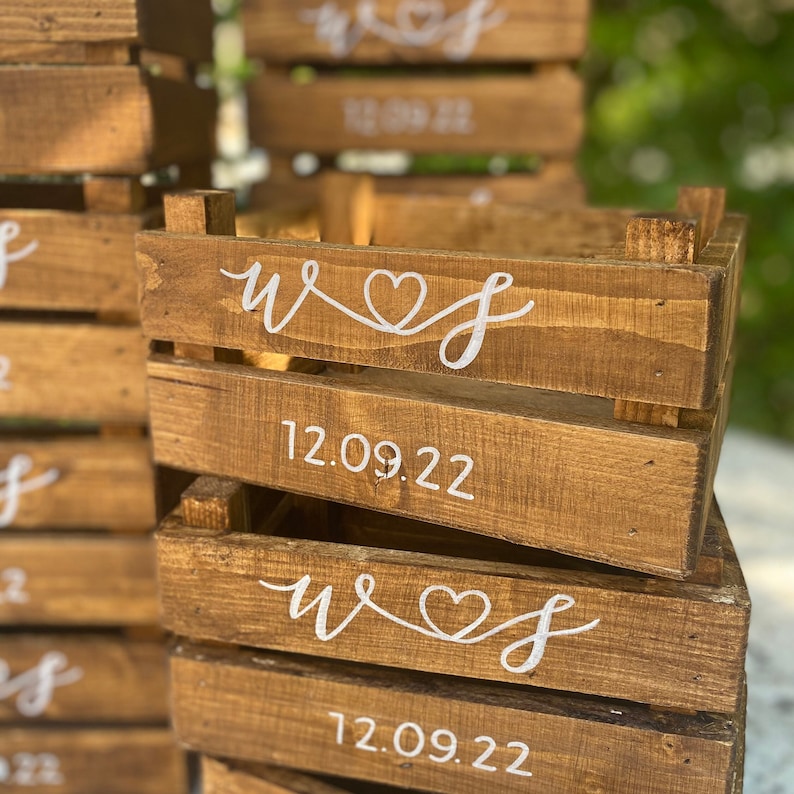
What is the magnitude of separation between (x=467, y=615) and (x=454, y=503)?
195 mm

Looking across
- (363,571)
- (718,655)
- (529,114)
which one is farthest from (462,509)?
(529,114)

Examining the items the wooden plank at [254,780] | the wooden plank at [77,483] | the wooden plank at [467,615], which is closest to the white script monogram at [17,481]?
the wooden plank at [77,483]

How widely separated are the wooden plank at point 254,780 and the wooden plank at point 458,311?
0.82 m

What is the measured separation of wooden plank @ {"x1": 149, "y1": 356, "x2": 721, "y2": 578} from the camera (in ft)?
4.30

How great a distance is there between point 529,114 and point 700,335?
1.73 metres

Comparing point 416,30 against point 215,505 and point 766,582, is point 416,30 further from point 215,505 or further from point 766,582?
point 766,582

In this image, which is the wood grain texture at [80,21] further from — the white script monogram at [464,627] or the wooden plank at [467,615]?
the white script monogram at [464,627]

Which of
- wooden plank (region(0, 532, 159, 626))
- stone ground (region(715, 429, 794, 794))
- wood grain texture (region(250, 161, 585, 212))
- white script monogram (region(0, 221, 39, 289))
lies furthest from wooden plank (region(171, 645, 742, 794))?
wood grain texture (region(250, 161, 585, 212))

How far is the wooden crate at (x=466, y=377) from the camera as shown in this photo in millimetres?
1273

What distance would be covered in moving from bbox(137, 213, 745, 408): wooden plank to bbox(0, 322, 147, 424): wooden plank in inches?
20.3

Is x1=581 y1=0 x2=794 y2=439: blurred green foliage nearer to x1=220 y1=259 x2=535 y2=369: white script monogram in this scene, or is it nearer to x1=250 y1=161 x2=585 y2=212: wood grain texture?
x1=250 y1=161 x2=585 y2=212: wood grain texture

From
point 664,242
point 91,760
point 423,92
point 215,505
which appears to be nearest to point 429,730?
point 215,505

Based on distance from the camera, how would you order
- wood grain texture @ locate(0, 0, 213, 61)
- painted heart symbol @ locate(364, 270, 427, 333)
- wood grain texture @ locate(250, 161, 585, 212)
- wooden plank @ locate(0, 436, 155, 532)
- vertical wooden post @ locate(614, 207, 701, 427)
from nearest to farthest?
vertical wooden post @ locate(614, 207, 701, 427)
painted heart symbol @ locate(364, 270, 427, 333)
wood grain texture @ locate(0, 0, 213, 61)
wooden plank @ locate(0, 436, 155, 532)
wood grain texture @ locate(250, 161, 585, 212)

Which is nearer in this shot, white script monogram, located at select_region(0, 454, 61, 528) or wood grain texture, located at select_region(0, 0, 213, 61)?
wood grain texture, located at select_region(0, 0, 213, 61)
